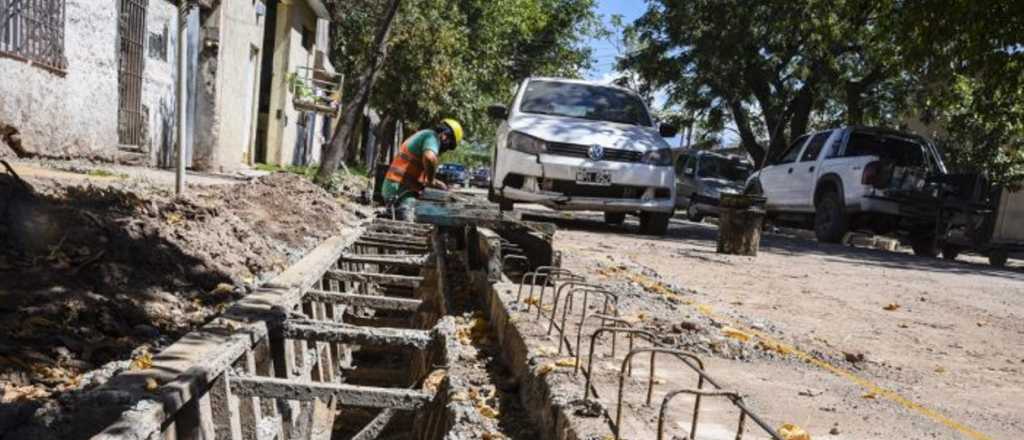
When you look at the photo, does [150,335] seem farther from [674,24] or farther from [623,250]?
[674,24]

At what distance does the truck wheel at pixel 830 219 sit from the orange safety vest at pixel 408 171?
672 centimetres

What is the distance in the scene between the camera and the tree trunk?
556 inches

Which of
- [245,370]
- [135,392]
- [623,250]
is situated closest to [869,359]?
[245,370]

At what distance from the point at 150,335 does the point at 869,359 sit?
3694mm

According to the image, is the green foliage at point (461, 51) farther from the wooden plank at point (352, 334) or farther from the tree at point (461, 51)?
the wooden plank at point (352, 334)

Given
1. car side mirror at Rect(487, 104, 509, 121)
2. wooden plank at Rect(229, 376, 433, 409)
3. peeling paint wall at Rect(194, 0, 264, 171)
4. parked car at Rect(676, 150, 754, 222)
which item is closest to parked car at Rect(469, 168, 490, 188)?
parked car at Rect(676, 150, 754, 222)

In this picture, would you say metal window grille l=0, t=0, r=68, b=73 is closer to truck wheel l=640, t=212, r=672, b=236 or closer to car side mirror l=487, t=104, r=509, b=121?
car side mirror l=487, t=104, r=509, b=121

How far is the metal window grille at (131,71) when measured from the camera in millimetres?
11430

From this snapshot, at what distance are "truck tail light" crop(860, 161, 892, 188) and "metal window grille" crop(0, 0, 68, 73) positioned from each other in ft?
33.6

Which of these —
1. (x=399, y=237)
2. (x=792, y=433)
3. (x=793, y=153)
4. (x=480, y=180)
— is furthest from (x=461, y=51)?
(x=480, y=180)

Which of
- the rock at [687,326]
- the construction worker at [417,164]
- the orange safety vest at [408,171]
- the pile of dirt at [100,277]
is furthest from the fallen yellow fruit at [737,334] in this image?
the orange safety vest at [408,171]

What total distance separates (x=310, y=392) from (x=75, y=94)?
811cm

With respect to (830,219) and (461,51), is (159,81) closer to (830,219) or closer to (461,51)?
(830,219)

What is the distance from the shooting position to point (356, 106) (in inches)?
566
